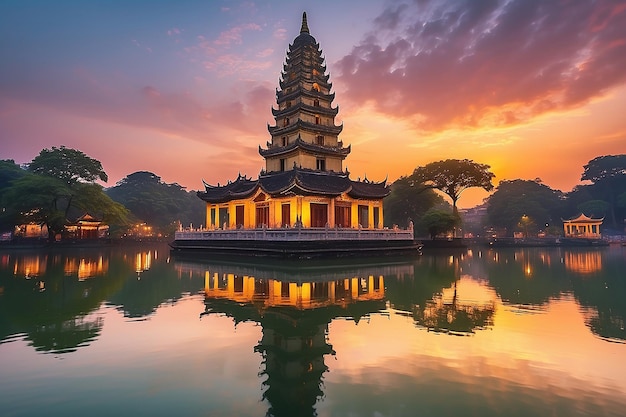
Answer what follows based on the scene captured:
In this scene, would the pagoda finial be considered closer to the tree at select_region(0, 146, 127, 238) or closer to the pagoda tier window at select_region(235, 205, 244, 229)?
the pagoda tier window at select_region(235, 205, 244, 229)

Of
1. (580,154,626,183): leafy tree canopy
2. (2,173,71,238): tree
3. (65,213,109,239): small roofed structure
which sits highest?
(580,154,626,183): leafy tree canopy

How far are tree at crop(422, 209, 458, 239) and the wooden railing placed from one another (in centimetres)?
1290

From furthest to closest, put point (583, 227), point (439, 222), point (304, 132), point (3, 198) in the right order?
point (583, 227)
point (439, 222)
point (3, 198)
point (304, 132)

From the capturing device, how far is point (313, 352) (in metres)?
7.19

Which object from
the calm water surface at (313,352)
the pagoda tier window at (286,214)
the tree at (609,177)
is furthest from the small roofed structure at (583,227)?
the calm water surface at (313,352)

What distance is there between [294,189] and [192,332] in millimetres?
21726

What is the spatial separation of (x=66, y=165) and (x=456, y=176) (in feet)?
170

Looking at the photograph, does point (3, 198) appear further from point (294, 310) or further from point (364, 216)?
point (294, 310)

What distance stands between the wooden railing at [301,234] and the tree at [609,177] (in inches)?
2669

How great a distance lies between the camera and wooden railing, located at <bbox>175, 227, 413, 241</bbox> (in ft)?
85.9

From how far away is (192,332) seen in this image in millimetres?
8672

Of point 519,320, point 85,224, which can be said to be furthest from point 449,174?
point 85,224

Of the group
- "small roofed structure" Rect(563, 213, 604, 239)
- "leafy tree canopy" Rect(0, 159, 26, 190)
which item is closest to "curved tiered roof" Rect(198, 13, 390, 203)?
"leafy tree canopy" Rect(0, 159, 26, 190)

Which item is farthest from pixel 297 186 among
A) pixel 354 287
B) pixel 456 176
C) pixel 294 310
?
pixel 456 176
